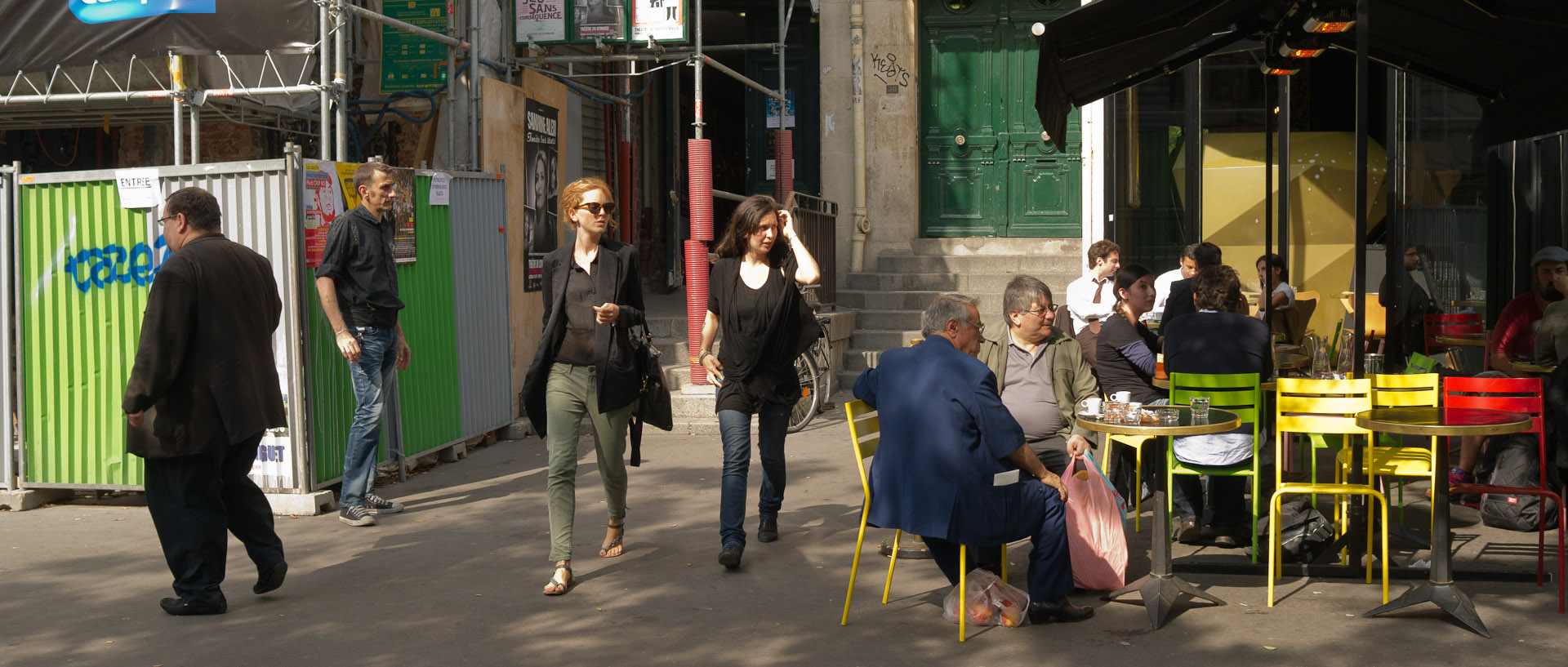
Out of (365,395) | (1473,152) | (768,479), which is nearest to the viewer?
(768,479)

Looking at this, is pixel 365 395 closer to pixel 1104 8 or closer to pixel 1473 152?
pixel 1104 8

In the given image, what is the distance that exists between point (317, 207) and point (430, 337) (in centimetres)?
147

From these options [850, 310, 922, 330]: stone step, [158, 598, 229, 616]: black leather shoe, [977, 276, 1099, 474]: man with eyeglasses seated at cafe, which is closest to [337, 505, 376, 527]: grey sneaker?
[158, 598, 229, 616]: black leather shoe

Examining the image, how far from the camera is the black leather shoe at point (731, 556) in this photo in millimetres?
6043

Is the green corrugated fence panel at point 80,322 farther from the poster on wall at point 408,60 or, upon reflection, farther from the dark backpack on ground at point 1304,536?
the dark backpack on ground at point 1304,536

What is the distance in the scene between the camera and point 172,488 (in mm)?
5363

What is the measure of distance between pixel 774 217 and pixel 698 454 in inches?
131

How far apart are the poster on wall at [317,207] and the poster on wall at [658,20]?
3.56 metres

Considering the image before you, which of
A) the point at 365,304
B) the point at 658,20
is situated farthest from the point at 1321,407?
the point at 658,20

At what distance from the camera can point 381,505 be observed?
292 inches

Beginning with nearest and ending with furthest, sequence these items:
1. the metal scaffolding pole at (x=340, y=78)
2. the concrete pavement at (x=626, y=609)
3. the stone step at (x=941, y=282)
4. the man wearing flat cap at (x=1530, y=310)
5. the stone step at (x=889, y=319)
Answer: the concrete pavement at (x=626, y=609), the metal scaffolding pole at (x=340, y=78), the man wearing flat cap at (x=1530, y=310), the stone step at (x=889, y=319), the stone step at (x=941, y=282)

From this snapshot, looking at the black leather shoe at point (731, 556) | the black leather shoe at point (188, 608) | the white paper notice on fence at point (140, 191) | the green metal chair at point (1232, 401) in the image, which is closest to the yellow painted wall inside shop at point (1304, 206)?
the green metal chair at point (1232, 401)

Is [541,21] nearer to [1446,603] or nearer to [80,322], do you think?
[80,322]

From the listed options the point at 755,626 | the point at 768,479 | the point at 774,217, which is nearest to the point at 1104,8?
the point at 774,217
